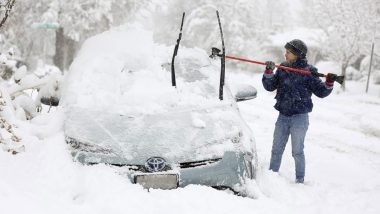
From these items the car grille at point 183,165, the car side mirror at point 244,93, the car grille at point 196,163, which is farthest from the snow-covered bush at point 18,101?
the car side mirror at point 244,93

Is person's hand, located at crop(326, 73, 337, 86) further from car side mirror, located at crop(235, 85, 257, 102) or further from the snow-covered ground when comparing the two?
the snow-covered ground

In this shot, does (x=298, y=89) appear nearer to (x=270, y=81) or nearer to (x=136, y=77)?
(x=270, y=81)

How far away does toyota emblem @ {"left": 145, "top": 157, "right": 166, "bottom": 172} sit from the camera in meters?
3.84

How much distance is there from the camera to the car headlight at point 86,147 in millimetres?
3968

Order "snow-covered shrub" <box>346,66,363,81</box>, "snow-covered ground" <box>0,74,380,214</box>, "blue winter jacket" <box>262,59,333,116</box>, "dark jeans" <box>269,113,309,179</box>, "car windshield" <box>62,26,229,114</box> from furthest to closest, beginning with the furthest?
"snow-covered shrub" <box>346,66,363,81</box>, "dark jeans" <box>269,113,309,179</box>, "blue winter jacket" <box>262,59,333,116</box>, "car windshield" <box>62,26,229,114</box>, "snow-covered ground" <box>0,74,380,214</box>

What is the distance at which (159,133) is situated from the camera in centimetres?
412

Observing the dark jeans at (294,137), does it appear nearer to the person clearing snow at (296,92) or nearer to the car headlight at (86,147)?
the person clearing snow at (296,92)

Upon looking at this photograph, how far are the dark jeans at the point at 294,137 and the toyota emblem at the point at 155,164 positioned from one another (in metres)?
2.20

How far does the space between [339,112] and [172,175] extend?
36.1ft

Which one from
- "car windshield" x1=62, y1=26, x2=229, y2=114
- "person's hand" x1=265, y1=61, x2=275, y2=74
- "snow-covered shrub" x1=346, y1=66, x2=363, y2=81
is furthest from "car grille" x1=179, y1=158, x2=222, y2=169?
"snow-covered shrub" x1=346, y1=66, x2=363, y2=81

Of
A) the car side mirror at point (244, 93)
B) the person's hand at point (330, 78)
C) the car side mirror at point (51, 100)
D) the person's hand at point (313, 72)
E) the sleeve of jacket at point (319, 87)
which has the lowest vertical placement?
the car side mirror at point (51, 100)

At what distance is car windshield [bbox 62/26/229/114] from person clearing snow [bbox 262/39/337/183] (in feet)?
2.64

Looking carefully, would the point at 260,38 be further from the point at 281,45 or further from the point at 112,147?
the point at 112,147

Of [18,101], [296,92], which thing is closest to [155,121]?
[296,92]
